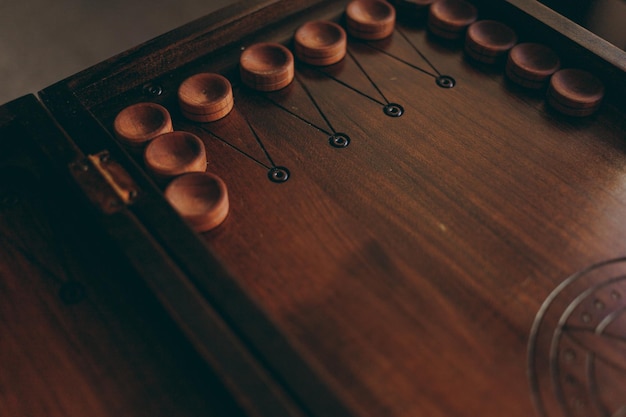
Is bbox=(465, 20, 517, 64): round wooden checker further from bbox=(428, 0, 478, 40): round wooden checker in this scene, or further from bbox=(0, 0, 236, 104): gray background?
bbox=(0, 0, 236, 104): gray background

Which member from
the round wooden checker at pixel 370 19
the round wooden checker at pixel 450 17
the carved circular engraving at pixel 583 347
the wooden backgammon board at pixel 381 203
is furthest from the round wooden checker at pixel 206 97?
the carved circular engraving at pixel 583 347

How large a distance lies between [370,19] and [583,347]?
3.18ft

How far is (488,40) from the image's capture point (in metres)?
1.49

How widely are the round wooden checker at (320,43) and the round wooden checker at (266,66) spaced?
47 mm

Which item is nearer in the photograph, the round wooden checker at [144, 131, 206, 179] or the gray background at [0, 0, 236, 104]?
the round wooden checker at [144, 131, 206, 179]

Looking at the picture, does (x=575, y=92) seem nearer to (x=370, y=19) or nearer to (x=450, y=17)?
(x=450, y=17)

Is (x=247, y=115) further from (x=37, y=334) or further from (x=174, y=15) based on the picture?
(x=174, y=15)

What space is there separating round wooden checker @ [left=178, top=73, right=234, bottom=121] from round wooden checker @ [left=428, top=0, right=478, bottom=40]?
586 mm

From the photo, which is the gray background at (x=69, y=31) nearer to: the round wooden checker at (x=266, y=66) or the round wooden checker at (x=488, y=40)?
the round wooden checker at (x=266, y=66)

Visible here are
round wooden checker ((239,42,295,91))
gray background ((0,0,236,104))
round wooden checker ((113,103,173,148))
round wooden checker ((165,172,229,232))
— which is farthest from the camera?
gray background ((0,0,236,104))

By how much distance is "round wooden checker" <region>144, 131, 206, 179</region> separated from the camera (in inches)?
47.1

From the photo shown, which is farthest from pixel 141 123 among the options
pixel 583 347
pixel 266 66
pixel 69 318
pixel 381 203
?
pixel 583 347

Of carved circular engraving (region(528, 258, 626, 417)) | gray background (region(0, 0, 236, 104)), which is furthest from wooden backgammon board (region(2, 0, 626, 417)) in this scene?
gray background (region(0, 0, 236, 104))

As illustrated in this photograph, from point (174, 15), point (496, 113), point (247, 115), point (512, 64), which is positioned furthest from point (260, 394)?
point (174, 15)
